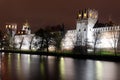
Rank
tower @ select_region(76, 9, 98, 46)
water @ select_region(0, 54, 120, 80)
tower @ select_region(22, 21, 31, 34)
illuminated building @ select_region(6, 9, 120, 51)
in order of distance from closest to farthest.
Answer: water @ select_region(0, 54, 120, 80)
illuminated building @ select_region(6, 9, 120, 51)
tower @ select_region(76, 9, 98, 46)
tower @ select_region(22, 21, 31, 34)

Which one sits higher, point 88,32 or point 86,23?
point 86,23

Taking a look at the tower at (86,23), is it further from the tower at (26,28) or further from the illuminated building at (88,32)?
the tower at (26,28)

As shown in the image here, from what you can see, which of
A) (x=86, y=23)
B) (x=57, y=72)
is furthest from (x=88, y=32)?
(x=57, y=72)

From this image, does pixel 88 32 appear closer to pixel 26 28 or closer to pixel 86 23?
pixel 86 23

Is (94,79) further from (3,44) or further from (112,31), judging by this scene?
(3,44)

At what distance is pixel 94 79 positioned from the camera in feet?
42.1

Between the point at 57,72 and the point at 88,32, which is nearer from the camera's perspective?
the point at 57,72

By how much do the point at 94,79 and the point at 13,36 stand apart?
8458cm

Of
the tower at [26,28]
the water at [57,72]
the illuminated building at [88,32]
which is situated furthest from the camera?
the tower at [26,28]

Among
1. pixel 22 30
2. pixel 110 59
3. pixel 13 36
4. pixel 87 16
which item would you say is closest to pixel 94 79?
pixel 110 59

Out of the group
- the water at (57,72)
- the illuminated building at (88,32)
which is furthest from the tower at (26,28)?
the water at (57,72)

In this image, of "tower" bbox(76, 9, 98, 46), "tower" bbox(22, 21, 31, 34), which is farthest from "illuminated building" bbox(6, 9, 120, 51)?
"tower" bbox(22, 21, 31, 34)

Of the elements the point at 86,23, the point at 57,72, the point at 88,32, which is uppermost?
the point at 86,23

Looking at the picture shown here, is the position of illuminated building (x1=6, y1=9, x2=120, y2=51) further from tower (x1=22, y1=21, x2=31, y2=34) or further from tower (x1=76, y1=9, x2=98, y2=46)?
tower (x1=22, y1=21, x2=31, y2=34)
